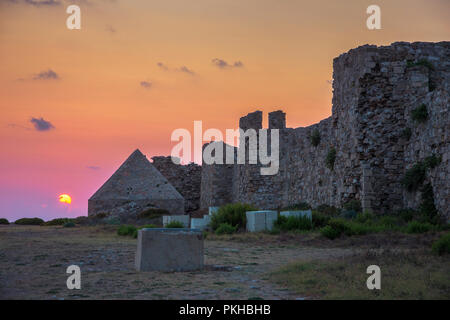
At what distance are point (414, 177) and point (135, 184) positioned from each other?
13.4 metres

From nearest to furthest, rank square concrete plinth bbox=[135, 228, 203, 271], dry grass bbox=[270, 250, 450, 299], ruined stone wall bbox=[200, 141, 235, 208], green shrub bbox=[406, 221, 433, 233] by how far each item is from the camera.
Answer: dry grass bbox=[270, 250, 450, 299] → square concrete plinth bbox=[135, 228, 203, 271] → green shrub bbox=[406, 221, 433, 233] → ruined stone wall bbox=[200, 141, 235, 208]

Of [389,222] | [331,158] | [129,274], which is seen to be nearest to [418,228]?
[389,222]

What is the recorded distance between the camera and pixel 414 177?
1274 cm

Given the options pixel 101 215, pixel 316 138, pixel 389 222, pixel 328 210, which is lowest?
pixel 101 215

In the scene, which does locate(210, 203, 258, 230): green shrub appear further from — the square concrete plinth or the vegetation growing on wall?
the square concrete plinth

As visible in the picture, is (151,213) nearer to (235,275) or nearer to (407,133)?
(407,133)

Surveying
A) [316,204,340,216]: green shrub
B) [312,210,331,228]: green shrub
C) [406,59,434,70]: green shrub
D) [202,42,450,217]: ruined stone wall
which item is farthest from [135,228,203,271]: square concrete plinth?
[406,59,434,70]: green shrub

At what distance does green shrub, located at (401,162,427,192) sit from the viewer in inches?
494

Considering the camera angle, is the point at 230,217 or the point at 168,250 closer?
the point at 168,250

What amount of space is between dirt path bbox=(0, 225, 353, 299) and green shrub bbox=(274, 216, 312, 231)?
220 centimetres

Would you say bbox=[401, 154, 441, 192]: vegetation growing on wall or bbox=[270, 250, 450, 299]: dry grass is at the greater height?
bbox=[401, 154, 441, 192]: vegetation growing on wall

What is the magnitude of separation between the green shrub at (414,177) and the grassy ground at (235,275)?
3.06 metres

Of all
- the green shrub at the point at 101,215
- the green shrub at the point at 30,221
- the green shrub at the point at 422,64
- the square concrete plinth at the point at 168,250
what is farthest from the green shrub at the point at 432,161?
the green shrub at the point at 30,221

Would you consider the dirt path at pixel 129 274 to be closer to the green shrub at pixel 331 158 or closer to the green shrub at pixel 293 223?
the green shrub at pixel 293 223
